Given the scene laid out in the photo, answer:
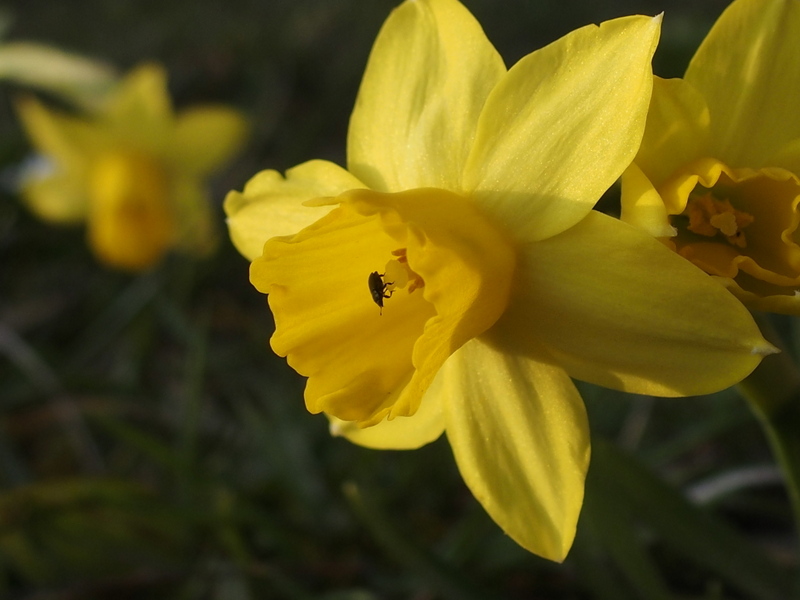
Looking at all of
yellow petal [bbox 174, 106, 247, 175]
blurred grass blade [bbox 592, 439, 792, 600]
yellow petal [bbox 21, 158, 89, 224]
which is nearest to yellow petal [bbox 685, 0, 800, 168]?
blurred grass blade [bbox 592, 439, 792, 600]

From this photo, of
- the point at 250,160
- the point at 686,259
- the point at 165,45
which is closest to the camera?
the point at 686,259

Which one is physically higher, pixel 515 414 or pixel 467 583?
pixel 515 414

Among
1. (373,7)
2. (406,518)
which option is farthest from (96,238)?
(373,7)

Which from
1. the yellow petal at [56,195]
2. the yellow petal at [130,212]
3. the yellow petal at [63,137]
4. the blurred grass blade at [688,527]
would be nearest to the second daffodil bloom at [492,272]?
the blurred grass blade at [688,527]

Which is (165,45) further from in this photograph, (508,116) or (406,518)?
(508,116)

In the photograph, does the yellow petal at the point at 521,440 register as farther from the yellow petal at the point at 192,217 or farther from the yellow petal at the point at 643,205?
the yellow petal at the point at 192,217

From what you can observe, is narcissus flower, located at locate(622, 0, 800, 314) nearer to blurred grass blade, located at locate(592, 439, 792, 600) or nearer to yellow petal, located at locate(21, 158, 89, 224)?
blurred grass blade, located at locate(592, 439, 792, 600)

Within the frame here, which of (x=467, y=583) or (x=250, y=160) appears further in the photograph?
(x=250, y=160)

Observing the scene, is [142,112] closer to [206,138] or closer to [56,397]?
[206,138]

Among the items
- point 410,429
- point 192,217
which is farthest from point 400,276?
point 192,217
